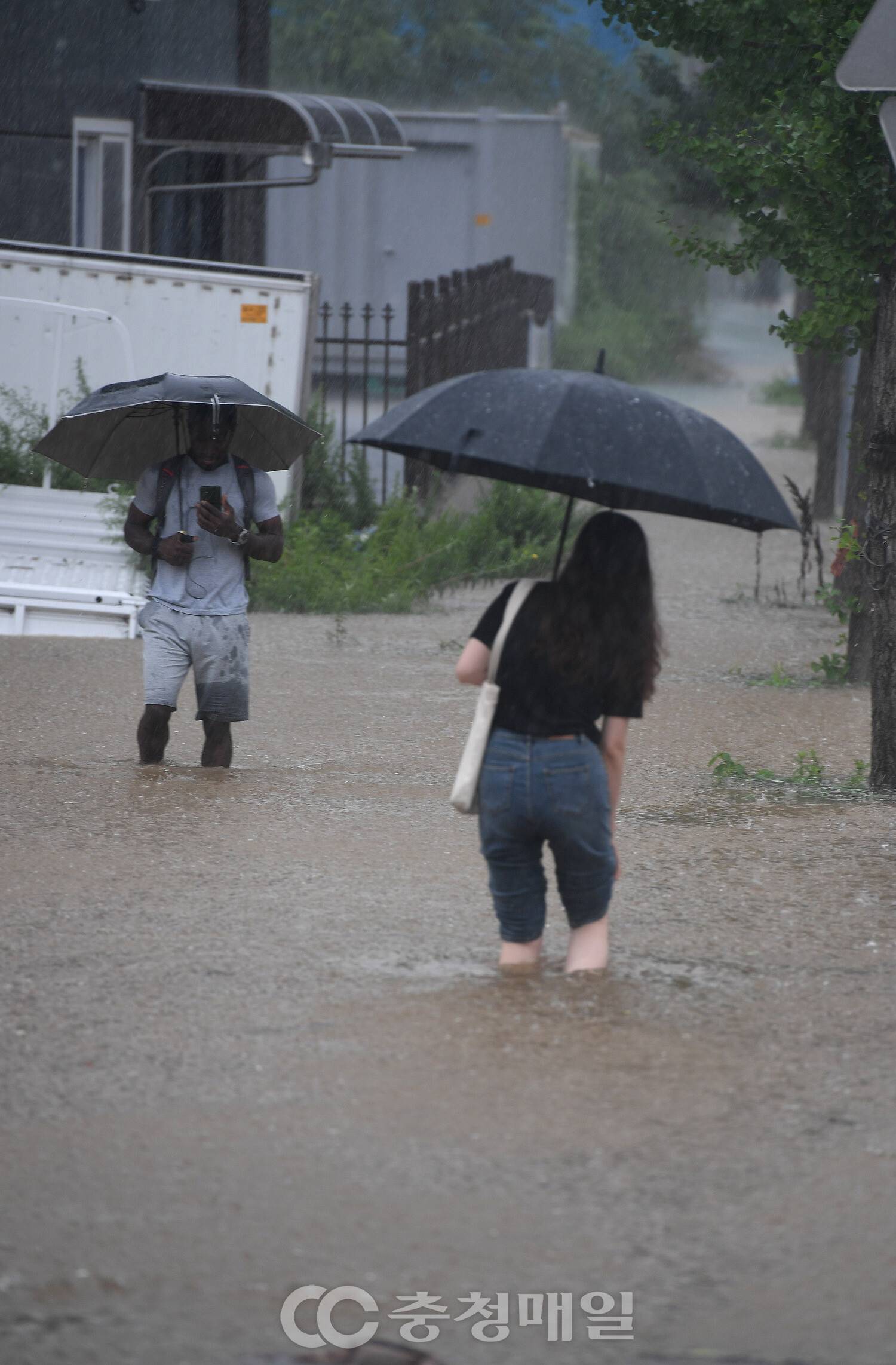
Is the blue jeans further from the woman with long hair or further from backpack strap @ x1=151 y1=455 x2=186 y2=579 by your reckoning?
backpack strap @ x1=151 y1=455 x2=186 y2=579

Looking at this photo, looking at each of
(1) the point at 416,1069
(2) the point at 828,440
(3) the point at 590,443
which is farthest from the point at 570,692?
(2) the point at 828,440

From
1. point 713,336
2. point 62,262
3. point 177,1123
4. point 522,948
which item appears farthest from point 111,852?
point 713,336

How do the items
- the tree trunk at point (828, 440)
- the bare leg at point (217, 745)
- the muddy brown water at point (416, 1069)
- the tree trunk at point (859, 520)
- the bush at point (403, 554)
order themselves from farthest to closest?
1. the tree trunk at point (828, 440)
2. the bush at point (403, 554)
3. the tree trunk at point (859, 520)
4. the bare leg at point (217, 745)
5. the muddy brown water at point (416, 1069)

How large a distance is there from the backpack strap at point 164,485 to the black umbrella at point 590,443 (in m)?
2.53

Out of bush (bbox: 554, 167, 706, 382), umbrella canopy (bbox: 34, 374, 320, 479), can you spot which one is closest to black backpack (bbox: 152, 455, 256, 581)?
umbrella canopy (bbox: 34, 374, 320, 479)

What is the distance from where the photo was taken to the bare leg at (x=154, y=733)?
710 centimetres

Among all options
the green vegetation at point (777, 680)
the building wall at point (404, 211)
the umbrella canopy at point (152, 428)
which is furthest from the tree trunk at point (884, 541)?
the building wall at point (404, 211)

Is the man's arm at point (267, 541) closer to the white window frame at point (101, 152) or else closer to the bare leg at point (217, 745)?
the bare leg at point (217, 745)

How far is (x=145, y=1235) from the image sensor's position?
326 cm

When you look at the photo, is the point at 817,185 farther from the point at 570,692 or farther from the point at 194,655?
the point at 570,692

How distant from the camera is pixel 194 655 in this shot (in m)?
7.02

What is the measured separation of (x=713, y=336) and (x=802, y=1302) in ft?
198

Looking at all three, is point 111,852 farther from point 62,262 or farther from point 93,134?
point 93,134

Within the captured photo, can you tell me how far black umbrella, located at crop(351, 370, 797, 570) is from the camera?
4227 mm
